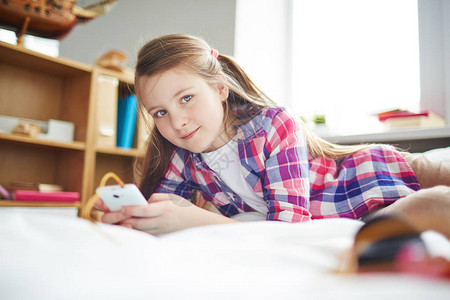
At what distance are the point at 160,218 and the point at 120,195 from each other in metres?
0.09

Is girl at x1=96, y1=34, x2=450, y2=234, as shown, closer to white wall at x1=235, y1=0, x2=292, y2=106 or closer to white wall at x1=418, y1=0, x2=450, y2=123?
white wall at x1=418, y1=0, x2=450, y2=123

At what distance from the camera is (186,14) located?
2254 millimetres

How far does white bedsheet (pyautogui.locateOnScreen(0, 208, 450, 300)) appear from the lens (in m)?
0.21

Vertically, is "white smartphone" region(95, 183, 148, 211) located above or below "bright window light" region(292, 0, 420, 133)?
below

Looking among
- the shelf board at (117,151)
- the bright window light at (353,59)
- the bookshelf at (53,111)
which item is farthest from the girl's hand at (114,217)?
the bright window light at (353,59)

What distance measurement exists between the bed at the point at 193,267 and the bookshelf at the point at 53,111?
1260 mm

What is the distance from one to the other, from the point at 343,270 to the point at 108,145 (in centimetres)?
161

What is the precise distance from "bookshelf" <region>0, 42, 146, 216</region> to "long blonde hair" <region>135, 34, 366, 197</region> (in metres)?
0.54

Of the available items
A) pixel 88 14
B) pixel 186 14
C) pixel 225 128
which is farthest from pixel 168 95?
pixel 186 14

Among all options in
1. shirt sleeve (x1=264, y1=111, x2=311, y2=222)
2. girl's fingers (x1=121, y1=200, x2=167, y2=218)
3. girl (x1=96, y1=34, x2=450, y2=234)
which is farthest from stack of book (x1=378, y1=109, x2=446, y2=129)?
girl's fingers (x1=121, y1=200, x2=167, y2=218)

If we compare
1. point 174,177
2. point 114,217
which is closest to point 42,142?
point 174,177

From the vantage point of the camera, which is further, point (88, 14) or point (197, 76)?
point (88, 14)

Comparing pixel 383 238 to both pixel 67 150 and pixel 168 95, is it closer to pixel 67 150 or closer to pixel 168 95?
pixel 168 95

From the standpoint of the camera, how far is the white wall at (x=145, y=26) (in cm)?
187
